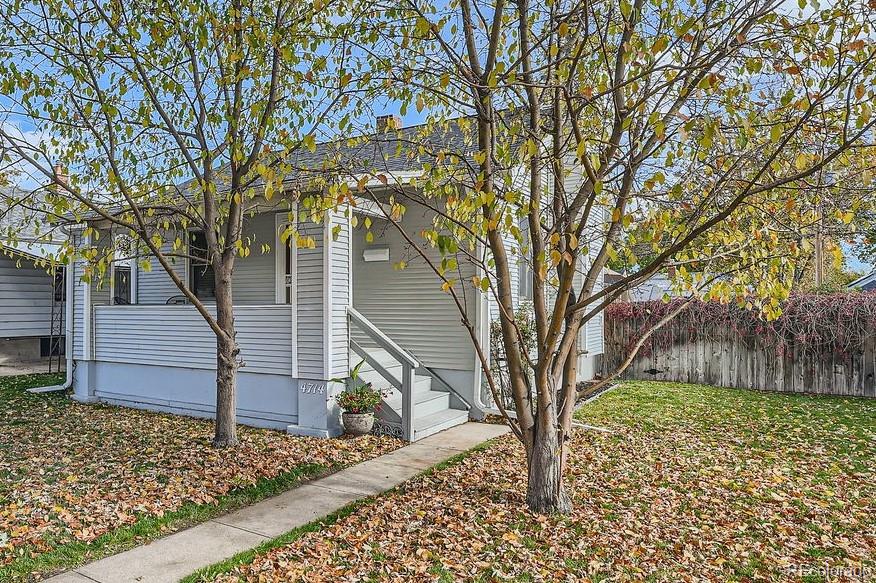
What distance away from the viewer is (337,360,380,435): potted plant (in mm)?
7324

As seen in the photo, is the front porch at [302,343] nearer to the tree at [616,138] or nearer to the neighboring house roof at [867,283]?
the tree at [616,138]

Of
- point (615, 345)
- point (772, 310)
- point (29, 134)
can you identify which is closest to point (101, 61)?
point (29, 134)

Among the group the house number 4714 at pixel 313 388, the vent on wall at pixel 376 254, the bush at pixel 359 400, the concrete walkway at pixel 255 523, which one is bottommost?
the concrete walkway at pixel 255 523

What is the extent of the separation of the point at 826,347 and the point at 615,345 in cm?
421

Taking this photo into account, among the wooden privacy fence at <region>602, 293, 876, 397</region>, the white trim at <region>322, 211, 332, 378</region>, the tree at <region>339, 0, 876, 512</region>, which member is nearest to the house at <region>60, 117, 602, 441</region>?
the white trim at <region>322, 211, 332, 378</region>

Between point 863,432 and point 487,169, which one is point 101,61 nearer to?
point 487,169

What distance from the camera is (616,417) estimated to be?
8.72 metres

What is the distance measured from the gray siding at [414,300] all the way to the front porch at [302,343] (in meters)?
0.02

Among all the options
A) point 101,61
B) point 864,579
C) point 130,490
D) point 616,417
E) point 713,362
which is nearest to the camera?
point 864,579

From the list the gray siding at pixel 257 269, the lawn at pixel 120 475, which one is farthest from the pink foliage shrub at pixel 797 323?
the lawn at pixel 120 475

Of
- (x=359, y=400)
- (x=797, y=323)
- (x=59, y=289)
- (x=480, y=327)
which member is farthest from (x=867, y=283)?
(x=59, y=289)

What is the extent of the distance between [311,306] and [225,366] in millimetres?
1413

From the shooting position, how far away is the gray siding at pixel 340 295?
739 centimetres

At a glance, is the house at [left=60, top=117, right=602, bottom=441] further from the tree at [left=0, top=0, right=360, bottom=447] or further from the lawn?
the tree at [left=0, top=0, right=360, bottom=447]
